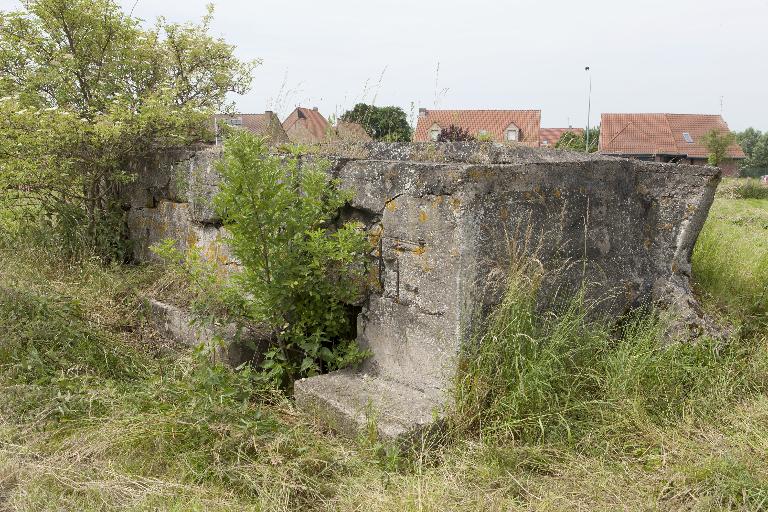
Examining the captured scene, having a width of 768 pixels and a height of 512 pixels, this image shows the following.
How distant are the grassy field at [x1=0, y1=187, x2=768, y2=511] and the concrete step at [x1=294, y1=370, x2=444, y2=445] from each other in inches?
3.2

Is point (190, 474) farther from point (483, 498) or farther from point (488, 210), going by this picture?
point (488, 210)

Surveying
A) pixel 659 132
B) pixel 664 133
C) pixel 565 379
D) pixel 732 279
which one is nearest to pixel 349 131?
pixel 732 279

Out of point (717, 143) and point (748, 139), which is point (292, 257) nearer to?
point (717, 143)

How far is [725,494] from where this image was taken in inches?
92.9

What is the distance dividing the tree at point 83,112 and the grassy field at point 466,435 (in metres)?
1.94

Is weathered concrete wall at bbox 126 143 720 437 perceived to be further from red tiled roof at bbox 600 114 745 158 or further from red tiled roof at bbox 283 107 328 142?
red tiled roof at bbox 600 114 745 158

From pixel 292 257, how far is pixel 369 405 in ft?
3.06

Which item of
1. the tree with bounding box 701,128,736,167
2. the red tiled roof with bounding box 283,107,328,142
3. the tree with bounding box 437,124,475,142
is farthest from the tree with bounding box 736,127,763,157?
the tree with bounding box 437,124,475,142

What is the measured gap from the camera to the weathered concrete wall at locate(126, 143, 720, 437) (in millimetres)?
3125

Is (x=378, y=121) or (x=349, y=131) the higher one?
(x=378, y=121)

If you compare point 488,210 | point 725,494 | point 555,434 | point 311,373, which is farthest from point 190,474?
point 725,494

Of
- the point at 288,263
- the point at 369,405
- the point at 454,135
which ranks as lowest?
the point at 369,405

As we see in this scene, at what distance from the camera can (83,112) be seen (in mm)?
5789

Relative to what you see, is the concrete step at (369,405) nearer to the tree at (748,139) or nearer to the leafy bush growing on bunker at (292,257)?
the leafy bush growing on bunker at (292,257)
